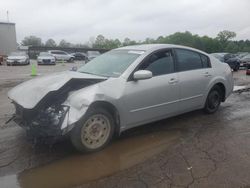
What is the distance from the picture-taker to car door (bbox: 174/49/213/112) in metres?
6.20

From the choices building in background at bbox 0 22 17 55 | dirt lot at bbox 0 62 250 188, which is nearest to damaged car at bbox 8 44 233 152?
dirt lot at bbox 0 62 250 188

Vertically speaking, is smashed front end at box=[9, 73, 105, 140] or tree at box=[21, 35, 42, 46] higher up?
tree at box=[21, 35, 42, 46]

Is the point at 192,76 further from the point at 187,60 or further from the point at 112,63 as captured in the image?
the point at 112,63

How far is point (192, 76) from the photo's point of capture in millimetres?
6387

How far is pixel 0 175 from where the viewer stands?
409 cm

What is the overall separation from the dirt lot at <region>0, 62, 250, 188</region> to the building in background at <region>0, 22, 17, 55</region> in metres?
41.1

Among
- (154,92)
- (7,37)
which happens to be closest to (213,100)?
(154,92)

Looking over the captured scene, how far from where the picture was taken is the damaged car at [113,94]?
15.1 feet

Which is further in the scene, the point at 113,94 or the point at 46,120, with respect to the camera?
the point at 113,94

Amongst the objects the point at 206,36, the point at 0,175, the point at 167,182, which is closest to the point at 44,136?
the point at 0,175

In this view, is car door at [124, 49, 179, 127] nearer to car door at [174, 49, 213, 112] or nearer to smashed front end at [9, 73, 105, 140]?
car door at [174, 49, 213, 112]

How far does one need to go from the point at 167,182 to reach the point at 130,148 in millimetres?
1257

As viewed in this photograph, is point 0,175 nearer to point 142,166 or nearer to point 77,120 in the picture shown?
point 77,120

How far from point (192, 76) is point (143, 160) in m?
2.48
